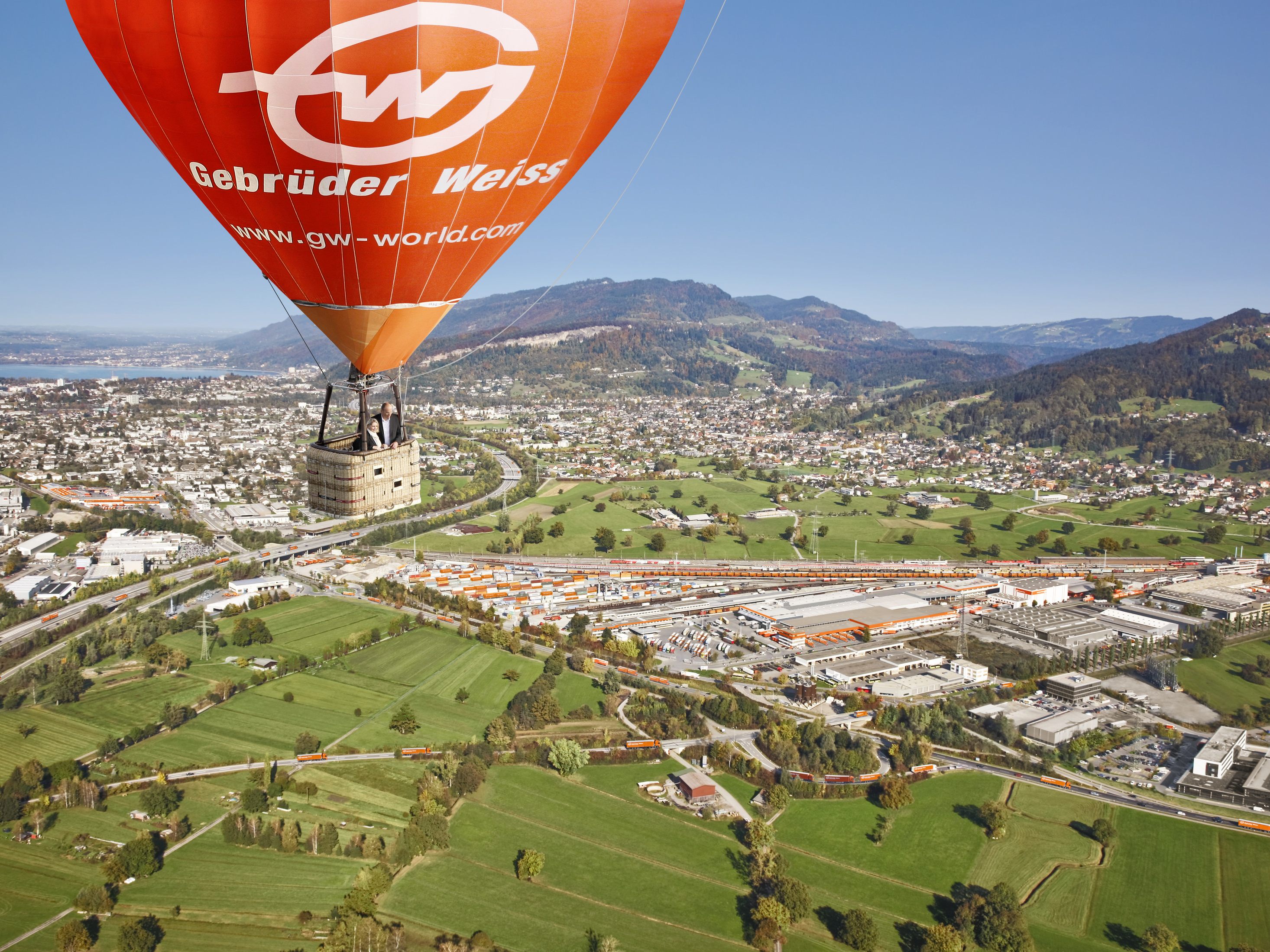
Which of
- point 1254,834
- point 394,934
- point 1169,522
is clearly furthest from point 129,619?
point 1169,522

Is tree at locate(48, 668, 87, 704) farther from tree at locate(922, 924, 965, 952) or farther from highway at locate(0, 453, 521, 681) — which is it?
tree at locate(922, 924, 965, 952)

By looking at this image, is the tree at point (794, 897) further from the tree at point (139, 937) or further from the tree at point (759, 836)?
the tree at point (139, 937)

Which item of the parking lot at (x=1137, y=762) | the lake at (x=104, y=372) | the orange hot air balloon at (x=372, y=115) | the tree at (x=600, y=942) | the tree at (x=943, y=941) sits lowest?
the tree at (x=600, y=942)

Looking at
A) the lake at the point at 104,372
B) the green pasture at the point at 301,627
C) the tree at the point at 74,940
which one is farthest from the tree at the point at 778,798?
the lake at the point at 104,372

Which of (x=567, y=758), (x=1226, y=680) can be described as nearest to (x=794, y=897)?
(x=567, y=758)

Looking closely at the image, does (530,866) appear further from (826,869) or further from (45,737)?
(45,737)

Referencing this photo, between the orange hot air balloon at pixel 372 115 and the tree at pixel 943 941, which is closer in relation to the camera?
the orange hot air balloon at pixel 372 115

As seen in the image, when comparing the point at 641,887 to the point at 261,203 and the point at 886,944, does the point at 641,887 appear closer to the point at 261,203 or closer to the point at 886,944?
the point at 886,944
